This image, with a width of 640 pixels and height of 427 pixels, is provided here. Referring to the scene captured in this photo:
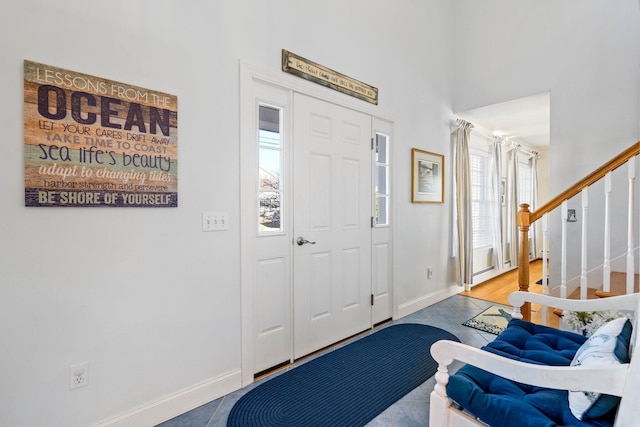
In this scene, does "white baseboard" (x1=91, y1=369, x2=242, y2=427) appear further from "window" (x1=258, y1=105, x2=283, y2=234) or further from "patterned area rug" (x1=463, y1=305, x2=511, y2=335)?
"patterned area rug" (x1=463, y1=305, x2=511, y2=335)

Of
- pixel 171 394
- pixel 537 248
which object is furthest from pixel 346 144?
pixel 537 248

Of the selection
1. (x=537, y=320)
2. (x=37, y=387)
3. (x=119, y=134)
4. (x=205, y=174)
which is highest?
(x=119, y=134)

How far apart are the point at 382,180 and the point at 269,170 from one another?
1.36 meters

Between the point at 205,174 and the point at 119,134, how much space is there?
19.2 inches

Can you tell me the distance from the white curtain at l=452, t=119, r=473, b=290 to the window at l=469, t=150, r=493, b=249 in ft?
2.88

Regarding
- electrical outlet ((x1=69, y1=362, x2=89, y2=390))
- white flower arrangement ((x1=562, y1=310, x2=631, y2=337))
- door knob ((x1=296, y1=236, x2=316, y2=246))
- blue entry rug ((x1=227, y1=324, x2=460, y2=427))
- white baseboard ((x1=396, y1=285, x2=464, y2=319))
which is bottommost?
blue entry rug ((x1=227, y1=324, x2=460, y2=427))

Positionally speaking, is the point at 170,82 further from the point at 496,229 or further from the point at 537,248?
the point at 537,248

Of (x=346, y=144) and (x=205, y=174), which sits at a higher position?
(x=346, y=144)

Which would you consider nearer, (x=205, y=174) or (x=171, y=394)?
(x=171, y=394)

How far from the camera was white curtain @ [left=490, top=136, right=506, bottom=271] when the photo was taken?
531 cm

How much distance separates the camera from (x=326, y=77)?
2617 millimetres

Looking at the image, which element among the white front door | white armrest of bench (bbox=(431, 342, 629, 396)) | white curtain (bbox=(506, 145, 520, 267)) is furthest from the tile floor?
white curtain (bbox=(506, 145, 520, 267))

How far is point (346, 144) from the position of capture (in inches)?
111

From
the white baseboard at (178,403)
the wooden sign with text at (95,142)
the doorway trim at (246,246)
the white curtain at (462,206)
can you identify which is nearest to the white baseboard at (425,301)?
the white curtain at (462,206)
